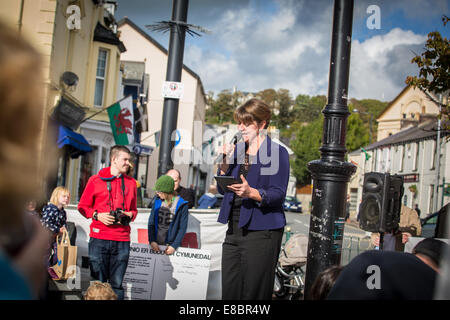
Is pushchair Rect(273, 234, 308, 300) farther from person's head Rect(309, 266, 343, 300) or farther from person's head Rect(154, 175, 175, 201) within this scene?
person's head Rect(309, 266, 343, 300)

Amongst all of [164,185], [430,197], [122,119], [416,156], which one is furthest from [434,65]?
Answer: [416,156]

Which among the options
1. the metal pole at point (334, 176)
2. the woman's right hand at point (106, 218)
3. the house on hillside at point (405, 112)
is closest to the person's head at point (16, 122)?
the metal pole at point (334, 176)

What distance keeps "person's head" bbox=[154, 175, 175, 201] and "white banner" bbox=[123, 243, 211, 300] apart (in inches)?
23.8

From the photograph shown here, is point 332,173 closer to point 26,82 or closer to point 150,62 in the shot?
point 26,82

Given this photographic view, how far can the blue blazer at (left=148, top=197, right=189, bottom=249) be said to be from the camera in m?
5.39

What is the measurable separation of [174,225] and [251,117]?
2377 millimetres

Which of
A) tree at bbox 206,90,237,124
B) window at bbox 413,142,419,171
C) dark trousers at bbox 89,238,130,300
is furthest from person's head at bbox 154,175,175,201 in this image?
tree at bbox 206,90,237,124

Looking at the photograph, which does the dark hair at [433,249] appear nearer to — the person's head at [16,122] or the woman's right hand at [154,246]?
the person's head at [16,122]

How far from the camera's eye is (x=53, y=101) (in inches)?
457

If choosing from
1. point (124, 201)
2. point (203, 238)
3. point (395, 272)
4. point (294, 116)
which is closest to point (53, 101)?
point (203, 238)

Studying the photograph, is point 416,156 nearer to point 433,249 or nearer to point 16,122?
point 433,249

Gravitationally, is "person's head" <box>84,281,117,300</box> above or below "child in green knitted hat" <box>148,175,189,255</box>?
below

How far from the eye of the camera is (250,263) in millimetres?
3248
